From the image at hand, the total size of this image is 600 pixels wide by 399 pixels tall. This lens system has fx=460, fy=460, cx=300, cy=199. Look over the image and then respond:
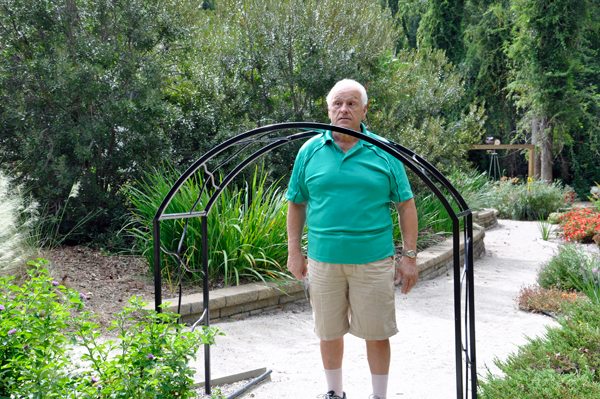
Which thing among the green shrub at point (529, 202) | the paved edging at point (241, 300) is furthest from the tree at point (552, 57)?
the paved edging at point (241, 300)

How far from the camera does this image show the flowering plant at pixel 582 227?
285 inches

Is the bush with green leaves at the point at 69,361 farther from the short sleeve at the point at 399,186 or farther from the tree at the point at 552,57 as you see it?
the tree at the point at 552,57

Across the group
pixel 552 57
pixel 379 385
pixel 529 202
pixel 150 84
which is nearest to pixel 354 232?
pixel 379 385

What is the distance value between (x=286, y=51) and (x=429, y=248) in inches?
129

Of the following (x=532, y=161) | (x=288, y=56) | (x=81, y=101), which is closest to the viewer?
(x=81, y=101)

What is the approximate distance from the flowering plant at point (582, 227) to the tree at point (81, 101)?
6.41m

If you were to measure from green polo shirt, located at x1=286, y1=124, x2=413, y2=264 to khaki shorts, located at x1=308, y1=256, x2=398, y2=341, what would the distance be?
2.3 inches

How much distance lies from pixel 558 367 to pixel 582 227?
19.3 ft

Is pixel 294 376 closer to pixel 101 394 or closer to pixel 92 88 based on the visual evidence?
pixel 101 394

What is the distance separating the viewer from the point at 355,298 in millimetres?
2242

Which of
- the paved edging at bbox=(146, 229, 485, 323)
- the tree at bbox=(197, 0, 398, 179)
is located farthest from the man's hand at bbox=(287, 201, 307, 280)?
the tree at bbox=(197, 0, 398, 179)

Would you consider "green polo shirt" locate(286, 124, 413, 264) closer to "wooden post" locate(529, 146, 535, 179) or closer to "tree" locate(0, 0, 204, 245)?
"tree" locate(0, 0, 204, 245)

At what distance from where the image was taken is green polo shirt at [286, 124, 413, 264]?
2174 millimetres

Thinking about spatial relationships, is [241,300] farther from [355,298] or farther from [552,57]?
[552,57]
